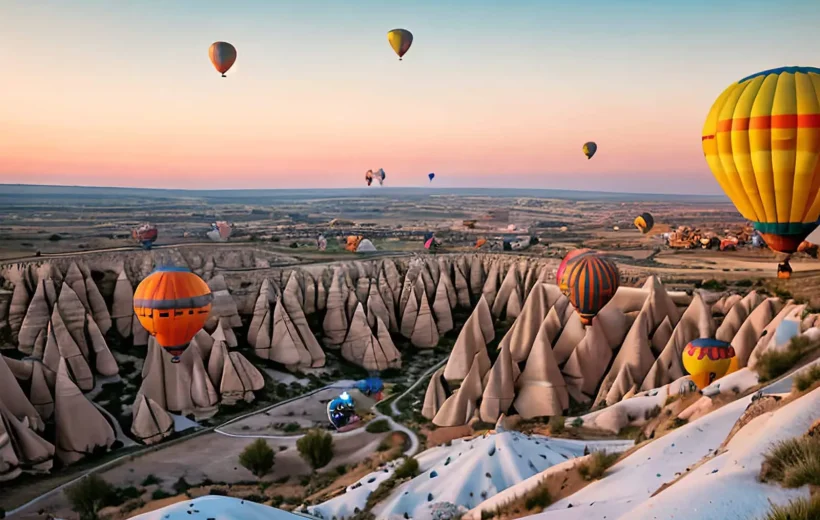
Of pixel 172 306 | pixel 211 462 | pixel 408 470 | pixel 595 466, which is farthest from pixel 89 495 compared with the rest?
pixel 595 466

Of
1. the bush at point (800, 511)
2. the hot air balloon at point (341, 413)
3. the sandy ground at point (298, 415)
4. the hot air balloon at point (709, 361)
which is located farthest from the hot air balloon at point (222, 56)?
the bush at point (800, 511)

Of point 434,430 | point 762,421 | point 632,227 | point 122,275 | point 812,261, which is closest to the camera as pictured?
point 762,421

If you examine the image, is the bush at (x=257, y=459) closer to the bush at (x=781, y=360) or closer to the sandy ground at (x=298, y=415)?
the sandy ground at (x=298, y=415)

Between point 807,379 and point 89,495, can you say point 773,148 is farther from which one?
point 89,495

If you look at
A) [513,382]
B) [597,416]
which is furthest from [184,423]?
[597,416]

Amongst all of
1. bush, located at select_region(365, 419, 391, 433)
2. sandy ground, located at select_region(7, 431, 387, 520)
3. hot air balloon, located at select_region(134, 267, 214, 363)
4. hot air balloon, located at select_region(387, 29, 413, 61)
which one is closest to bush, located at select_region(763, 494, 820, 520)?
sandy ground, located at select_region(7, 431, 387, 520)

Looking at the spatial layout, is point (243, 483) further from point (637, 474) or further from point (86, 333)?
point (637, 474)
